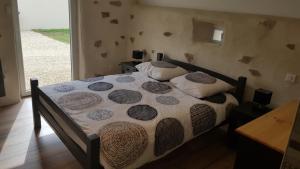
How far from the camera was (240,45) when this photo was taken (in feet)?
9.79

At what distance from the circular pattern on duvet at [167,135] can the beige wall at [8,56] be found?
2491 millimetres

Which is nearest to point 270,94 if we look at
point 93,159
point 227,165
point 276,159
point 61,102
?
point 227,165

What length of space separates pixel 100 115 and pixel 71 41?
2265 millimetres

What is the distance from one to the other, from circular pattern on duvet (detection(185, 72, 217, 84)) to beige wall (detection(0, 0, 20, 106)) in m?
2.43

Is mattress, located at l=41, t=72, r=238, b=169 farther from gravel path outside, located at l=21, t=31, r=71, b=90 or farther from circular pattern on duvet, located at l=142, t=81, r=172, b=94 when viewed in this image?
gravel path outside, located at l=21, t=31, r=71, b=90

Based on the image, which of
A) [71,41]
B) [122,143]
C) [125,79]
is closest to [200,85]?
[125,79]

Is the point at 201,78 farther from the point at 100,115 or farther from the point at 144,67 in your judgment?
the point at 100,115

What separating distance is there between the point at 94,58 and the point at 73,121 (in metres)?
2.34

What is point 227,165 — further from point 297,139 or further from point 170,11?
point 170,11

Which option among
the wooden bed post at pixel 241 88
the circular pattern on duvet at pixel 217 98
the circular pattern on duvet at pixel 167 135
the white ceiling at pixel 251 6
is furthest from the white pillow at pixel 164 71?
the circular pattern on duvet at pixel 167 135

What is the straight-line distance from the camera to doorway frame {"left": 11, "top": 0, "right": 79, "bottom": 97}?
3.53 meters

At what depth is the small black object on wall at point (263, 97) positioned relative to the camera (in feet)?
8.50

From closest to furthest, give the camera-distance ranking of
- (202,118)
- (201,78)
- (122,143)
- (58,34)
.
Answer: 1. (122,143)
2. (202,118)
3. (201,78)
4. (58,34)

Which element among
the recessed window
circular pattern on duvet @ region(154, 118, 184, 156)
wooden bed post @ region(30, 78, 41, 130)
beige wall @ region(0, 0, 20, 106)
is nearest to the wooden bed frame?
wooden bed post @ region(30, 78, 41, 130)
